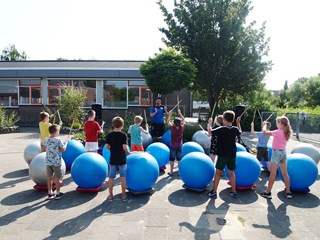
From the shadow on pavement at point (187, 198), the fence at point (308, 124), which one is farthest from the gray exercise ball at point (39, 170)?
the fence at point (308, 124)

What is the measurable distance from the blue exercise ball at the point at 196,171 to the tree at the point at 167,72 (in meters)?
7.46

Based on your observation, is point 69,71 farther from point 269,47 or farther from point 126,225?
point 126,225

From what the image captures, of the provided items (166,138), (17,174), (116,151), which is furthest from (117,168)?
(166,138)

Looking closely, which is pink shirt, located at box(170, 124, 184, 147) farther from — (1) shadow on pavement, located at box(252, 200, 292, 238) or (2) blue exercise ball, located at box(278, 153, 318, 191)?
(1) shadow on pavement, located at box(252, 200, 292, 238)

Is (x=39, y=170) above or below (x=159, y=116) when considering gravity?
below

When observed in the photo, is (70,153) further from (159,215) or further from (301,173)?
(301,173)

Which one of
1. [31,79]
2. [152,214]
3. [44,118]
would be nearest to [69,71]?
[31,79]

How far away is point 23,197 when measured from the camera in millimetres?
5637

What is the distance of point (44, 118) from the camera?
7.06 meters

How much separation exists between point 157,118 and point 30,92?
15.9 m

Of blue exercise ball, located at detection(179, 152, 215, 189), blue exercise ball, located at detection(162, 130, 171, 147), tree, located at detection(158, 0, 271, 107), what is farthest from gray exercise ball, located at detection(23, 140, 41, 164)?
tree, located at detection(158, 0, 271, 107)

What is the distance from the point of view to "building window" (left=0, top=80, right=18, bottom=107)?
22623 mm

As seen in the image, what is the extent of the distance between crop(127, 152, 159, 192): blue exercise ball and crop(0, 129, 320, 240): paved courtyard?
0.25 meters

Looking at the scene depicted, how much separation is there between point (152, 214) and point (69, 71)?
1805 cm
